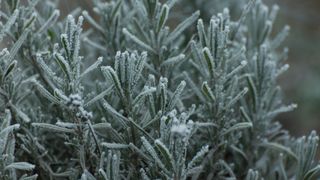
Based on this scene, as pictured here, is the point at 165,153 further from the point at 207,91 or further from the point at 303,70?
the point at 303,70

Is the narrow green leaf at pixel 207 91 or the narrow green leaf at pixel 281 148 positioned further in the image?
the narrow green leaf at pixel 281 148

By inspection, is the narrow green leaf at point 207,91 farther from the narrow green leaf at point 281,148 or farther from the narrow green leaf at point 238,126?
the narrow green leaf at point 281,148

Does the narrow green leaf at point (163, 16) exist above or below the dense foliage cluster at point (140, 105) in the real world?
above

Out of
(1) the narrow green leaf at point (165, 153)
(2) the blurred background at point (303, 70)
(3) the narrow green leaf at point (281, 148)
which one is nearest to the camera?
(1) the narrow green leaf at point (165, 153)

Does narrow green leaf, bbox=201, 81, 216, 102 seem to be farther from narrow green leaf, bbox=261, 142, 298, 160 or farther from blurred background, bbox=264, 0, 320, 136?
blurred background, bbox=264, 0, 320, 136

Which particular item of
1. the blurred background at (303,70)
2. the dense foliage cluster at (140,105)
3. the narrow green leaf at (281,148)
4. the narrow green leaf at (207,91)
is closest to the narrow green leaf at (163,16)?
the dense foliage cluster at (140,105)

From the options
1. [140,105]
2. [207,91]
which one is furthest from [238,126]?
[140,105]

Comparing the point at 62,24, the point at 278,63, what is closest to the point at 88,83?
the point at 62,24

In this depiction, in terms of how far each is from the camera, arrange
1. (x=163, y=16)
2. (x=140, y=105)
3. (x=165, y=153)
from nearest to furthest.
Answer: (x=165, y=153) → (x=140, y=105) → (x=163, y=16)
